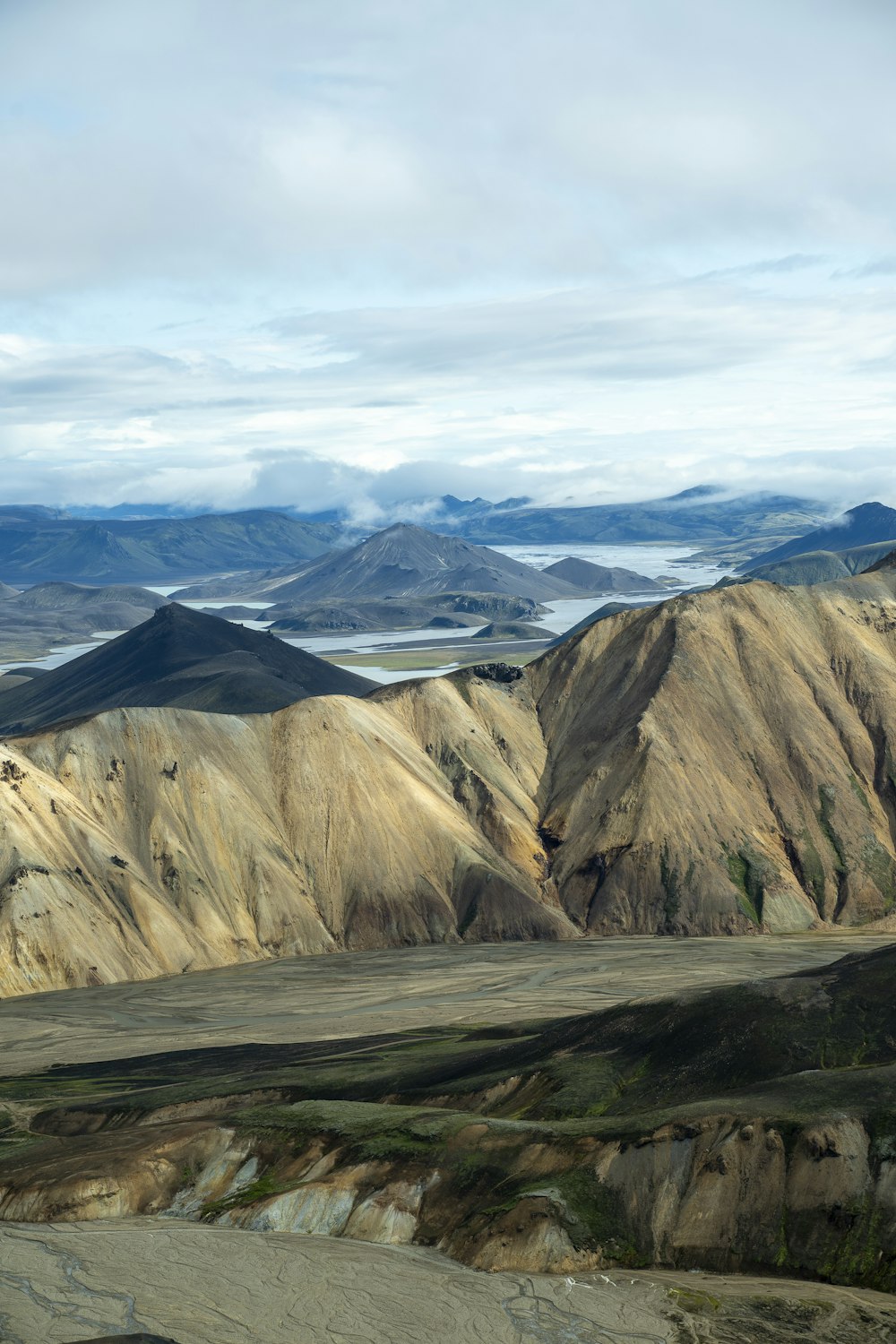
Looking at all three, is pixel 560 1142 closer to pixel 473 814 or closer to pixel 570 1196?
pixel 570 1196

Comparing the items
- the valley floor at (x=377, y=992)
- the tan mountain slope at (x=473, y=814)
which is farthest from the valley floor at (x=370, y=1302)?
the tan mountain slope at (x=473, y=814)

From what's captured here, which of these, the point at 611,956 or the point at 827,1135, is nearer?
the point at 827,1135

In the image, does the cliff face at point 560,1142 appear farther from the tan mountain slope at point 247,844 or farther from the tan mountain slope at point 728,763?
the tan mountain slope at point 728,763

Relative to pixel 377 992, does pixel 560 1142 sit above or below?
above

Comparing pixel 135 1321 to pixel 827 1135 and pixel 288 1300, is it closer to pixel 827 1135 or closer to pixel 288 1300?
pixel 288 1300

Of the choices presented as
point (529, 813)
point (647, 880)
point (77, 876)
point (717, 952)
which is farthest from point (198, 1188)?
point (529, 813)

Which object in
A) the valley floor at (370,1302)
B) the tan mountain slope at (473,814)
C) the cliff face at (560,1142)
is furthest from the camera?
the tan mountain slope at (473,814)

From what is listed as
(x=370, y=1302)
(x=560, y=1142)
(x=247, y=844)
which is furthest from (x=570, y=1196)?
(x=247, y=844)

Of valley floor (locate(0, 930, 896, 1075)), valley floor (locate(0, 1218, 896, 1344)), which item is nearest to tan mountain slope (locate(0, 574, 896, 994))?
valley floor (locate(0, 930, 896, 1075))

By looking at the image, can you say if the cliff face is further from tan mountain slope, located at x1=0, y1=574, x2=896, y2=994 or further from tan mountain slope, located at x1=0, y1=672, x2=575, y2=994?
tan mountain slope, located at x1=0, y1=574, x2=896, y2=994
